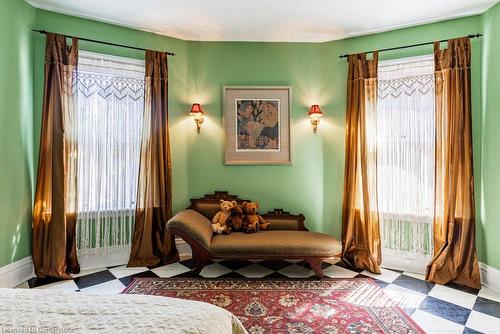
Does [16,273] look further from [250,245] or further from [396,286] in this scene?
[396,286]

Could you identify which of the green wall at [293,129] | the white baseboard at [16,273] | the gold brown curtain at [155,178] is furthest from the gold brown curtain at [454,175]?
the white baseboard at [16,273]

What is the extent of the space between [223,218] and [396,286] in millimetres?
1951

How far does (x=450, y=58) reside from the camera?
3.07m

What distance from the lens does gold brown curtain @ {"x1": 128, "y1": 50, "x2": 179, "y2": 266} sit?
3.46 meters

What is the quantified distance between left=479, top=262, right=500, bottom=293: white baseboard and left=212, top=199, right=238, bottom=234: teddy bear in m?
2.68

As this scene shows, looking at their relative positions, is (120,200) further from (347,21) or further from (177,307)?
(347,21)

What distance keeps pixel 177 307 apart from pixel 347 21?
135 inches

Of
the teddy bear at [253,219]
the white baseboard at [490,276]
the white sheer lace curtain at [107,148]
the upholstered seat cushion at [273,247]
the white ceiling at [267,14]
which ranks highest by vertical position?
the white ceiling at [267,14]

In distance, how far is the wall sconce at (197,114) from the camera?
3.68m

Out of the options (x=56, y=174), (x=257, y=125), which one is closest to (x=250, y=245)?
(x=257, y=125)

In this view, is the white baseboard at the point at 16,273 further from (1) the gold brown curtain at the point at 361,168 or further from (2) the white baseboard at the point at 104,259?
(1) the gold brown curtain at the point at 361,168

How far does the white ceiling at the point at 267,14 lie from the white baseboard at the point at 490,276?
265 centimetres

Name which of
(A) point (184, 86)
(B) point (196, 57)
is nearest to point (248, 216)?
(A) point (184, 86)

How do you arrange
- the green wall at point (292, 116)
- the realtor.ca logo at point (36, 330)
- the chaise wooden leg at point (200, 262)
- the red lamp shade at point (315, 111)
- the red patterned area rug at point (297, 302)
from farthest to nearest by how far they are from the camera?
the green wall at point (292, 116) < the red lamp shade at point (315, 111) < the chaise wooden leg at point (200, 262) < the red patterned area rug at point (297, 302) < the realtor.ca logo at point (36, 330)
